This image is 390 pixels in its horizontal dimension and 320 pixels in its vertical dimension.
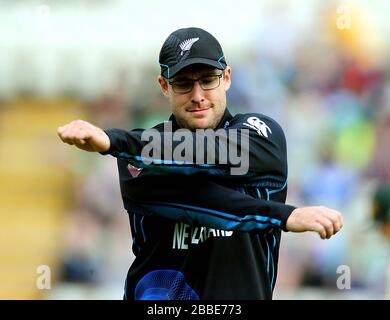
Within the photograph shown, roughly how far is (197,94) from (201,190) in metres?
0.39

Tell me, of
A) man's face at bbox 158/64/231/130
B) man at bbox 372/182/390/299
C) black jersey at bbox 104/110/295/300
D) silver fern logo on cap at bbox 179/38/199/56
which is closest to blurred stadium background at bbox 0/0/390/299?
man at bbox 372/182/390/299

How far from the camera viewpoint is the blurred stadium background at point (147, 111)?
6.51 m

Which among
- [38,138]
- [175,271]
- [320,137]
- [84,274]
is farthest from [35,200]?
[175,271]

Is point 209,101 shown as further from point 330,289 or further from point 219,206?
point 330,289

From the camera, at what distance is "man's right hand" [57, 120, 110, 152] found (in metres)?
2.29

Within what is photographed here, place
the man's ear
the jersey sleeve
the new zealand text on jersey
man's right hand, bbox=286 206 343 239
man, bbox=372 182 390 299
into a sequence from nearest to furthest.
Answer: man's right hand, bbox=286 206 343 239
the jersey sleeve
the new zealand text on jersey
the man's ear
man, bbox=372 182 390 299

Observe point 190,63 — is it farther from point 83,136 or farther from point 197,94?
point 83,136

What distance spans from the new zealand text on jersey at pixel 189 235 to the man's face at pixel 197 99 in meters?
0.38

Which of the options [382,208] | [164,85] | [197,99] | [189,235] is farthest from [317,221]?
[382,208]

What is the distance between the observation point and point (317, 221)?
7.57 ft

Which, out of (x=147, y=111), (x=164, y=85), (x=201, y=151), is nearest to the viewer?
(x=201, y=151)

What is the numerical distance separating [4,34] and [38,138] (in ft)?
3.61

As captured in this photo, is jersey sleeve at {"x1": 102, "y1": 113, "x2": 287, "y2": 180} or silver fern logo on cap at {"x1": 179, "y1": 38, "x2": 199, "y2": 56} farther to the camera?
silver fern logo on cap at {"x1": 179, "y1": 38, "x2": 199, "y2": 56}
